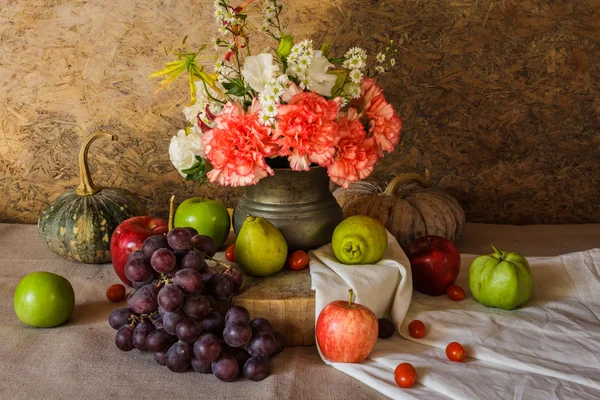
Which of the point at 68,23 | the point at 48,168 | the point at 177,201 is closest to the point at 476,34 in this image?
the point at 177,201

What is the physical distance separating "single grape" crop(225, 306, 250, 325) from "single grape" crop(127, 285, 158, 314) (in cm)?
18

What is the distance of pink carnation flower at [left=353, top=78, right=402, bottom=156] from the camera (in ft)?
5.26

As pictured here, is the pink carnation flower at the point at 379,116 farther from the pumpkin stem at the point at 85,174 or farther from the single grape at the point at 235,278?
the pumpkin stem at the point at 85,174

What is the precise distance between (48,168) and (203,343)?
1.36m

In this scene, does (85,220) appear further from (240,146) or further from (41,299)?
(240,146)

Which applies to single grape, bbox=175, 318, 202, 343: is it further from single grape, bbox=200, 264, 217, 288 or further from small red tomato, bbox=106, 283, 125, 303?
small red tomato, bbox=106, 283, 125, 303

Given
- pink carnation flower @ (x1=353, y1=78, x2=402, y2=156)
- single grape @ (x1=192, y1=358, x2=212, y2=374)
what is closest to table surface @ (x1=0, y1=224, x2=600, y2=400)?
single grape @ (x1=192, y1=358, x2=212, y2=374)

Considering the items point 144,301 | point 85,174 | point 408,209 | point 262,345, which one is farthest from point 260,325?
point 85,174

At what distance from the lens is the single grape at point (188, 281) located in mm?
1392

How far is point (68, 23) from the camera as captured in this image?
2262mm

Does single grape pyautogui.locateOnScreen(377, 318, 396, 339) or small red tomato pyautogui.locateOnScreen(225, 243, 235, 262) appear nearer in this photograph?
single grape pyautogui.locateOnScreen(377, 318, 396, 339)

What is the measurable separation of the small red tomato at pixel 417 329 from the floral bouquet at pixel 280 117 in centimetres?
39

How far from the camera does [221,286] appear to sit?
1453mm

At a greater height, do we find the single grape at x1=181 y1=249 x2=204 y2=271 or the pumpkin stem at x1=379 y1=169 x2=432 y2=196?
the pumpkin stem at x1=379 y1=169 x2=432 y2=196
